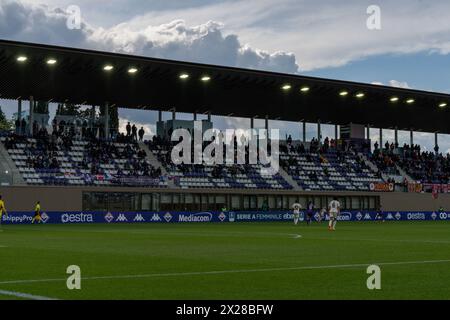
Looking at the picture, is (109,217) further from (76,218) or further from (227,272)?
(227,272)

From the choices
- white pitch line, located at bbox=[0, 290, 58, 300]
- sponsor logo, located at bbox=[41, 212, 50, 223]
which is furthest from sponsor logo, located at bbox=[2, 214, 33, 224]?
white pitch line, located at bbox=[0, 290, 58, 300]

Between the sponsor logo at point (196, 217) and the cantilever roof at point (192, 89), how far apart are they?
37.4 ft

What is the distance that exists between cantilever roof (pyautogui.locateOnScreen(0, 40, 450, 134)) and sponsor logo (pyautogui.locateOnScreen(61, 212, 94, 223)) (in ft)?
36.8

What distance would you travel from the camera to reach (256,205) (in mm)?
71562

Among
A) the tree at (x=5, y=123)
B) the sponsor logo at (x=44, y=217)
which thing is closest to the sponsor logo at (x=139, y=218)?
the sponsor logo at (x=44, y=217)

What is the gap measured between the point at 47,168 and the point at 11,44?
39.3 ft

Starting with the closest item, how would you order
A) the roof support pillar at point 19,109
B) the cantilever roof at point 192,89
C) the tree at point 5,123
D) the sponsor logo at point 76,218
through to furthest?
the sponsor logo at point 76,218 → the cantilever roof at point 192,89 → the roof support pillar at point 19,109 → the tree at point 5,123

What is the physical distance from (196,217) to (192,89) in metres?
11.9

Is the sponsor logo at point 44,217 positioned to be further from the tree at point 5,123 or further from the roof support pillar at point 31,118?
the tree at point 5,123

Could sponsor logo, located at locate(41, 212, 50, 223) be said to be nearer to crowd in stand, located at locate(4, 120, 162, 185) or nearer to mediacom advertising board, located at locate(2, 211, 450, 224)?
mediacom advertising board, located at locate(2, 211, 450, 224)

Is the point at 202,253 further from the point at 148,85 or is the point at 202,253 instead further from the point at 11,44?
the point at 148,85

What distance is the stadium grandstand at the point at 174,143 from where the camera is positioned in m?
59.8

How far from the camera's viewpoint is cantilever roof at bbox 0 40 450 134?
5800 cm
